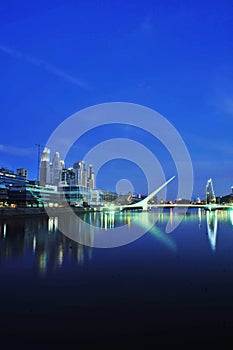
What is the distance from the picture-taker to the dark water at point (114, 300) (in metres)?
4.86

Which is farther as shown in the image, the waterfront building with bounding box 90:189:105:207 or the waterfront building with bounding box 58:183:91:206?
the waterfront building with bounding box 90:189:105:207

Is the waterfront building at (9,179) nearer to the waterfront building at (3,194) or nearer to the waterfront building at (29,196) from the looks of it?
the waterfront building at (29,196)

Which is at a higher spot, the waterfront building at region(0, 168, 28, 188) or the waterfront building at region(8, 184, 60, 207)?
the waterfront building at region(0, 168, 28, 188)

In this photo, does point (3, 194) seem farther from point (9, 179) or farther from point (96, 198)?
point (96, 198)

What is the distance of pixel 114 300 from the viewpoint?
660cm

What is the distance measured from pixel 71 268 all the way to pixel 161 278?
2.84 metres

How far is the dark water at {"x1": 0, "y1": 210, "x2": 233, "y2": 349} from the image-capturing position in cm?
486

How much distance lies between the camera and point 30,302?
646 centimetres

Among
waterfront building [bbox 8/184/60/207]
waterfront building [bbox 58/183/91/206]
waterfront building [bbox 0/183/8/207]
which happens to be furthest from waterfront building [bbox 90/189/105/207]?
waterfront building [bbox 0/183/8/207]

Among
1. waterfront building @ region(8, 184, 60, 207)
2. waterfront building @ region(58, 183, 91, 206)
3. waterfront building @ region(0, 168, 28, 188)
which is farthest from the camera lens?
waterfront building @ region(58, 183, 91, 206)

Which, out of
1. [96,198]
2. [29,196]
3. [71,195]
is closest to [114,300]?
[29,196]

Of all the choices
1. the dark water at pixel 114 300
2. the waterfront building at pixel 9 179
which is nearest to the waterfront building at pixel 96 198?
the waterfront building at pixel 9 179

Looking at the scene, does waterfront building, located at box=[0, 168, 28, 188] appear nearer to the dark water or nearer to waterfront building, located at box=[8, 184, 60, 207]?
waterfront building, located at box=[8, 184, 60, 207]

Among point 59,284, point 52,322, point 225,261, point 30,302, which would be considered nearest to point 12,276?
point 59,284
